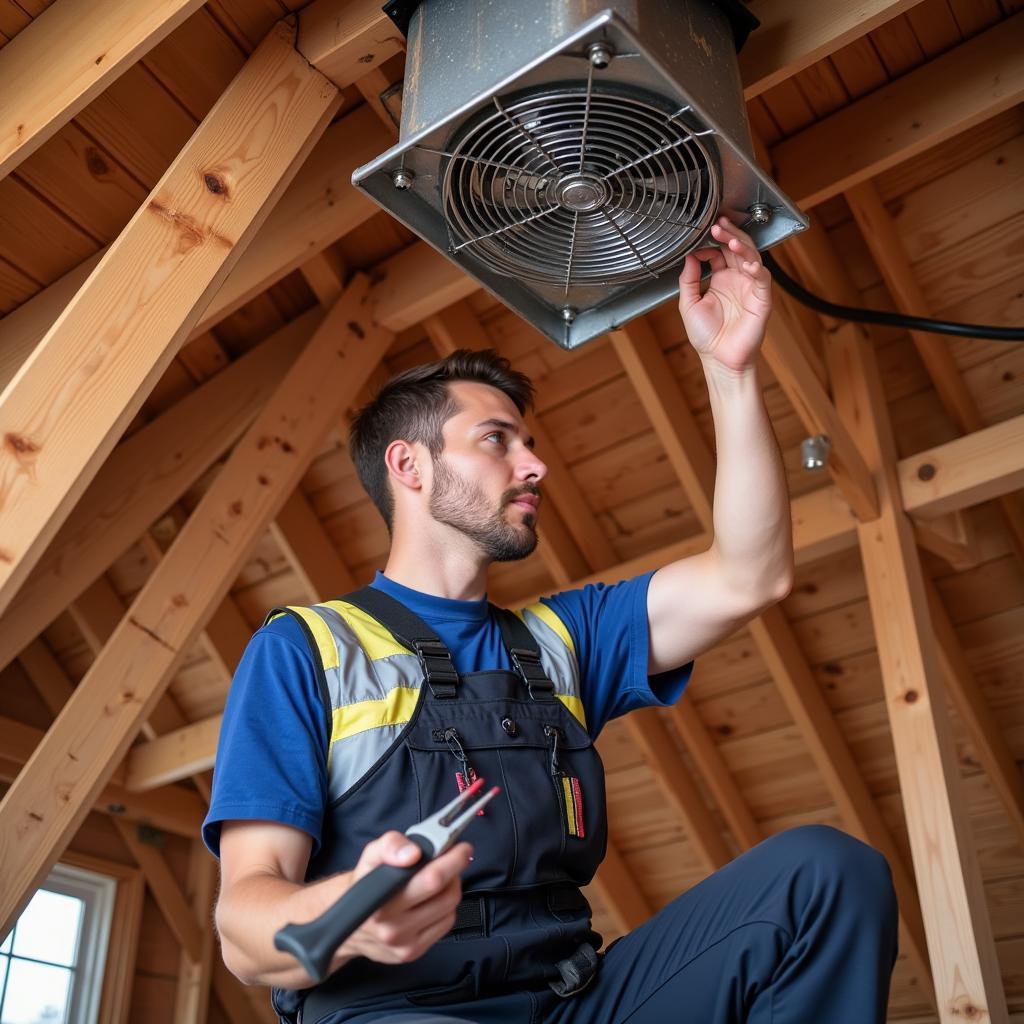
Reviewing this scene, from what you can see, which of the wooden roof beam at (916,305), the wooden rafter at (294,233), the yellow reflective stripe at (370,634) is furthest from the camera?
the wooden roof beam at (916,305)

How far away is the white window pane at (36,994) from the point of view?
4.17m

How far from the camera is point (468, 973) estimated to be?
4.56 feet

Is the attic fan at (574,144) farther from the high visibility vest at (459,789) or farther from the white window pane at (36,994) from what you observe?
the white window pane at (36,994)

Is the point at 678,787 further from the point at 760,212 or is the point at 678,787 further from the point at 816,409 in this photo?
the point at 760,212

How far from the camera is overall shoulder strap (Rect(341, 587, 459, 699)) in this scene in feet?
5.19

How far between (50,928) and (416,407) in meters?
3.32

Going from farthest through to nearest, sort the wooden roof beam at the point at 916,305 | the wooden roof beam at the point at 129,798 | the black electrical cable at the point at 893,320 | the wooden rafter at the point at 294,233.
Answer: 1. the wooden roof beam at the point at 129,798
2. the wooden roof beam at the point at 916,305
3. the black electrical cable at the point at 893,320
4. the wooden rafter at the point at 294,233

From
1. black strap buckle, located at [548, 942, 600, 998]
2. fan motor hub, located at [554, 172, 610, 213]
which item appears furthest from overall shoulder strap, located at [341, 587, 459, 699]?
fan motor hub, located at [554, 172, 610, 213]

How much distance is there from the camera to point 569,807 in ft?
5.17

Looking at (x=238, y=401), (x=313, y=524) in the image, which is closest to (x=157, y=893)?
(x=313, y=524)

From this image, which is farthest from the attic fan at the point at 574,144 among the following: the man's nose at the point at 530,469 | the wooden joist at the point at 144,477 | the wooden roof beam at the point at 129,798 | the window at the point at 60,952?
the window at the point at 60,952

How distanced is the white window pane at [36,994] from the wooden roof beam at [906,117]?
11.6ft

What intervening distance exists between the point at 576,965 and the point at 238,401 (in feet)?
7.46

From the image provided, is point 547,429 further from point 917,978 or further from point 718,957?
point 718,957
